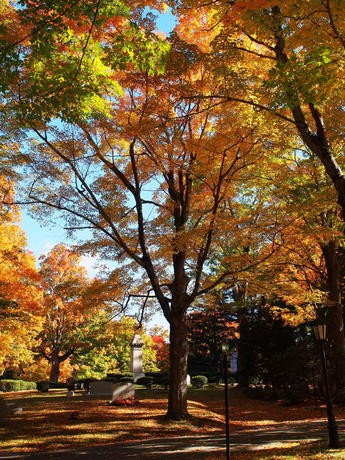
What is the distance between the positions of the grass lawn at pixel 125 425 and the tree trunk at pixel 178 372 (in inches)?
14.6

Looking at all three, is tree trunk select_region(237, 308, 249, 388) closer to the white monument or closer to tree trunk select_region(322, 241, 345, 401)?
tree trunk select_region(322, 241, 345, 401)

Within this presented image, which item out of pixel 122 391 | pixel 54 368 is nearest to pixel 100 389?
pixel 122 391

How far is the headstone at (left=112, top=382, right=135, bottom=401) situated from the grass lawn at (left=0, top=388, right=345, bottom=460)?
0.57 metres

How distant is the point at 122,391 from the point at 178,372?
451 cm

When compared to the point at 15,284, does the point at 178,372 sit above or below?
below

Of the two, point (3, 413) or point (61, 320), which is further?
point (61, 320)

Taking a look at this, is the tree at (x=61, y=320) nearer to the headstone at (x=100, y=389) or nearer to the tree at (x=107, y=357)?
the tree at (x=107, y=357)

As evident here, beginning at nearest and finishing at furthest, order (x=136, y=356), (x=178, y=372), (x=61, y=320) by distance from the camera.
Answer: (x=178, y=372), (x=136, y=356), (x=61, y=320)

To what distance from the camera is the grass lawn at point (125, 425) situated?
7875 millimetres

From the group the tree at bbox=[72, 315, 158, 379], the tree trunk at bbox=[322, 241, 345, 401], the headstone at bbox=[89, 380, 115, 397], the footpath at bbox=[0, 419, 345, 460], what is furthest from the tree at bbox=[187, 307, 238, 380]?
the footpath at bbox=[0, 419, 345, 460]

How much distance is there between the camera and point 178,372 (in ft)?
37.3

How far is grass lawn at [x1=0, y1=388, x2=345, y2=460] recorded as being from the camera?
7.88 meters

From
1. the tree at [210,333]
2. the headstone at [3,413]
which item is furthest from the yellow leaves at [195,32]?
the tree at [210,333]

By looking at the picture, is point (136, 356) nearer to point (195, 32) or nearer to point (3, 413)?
point (3, 413)
